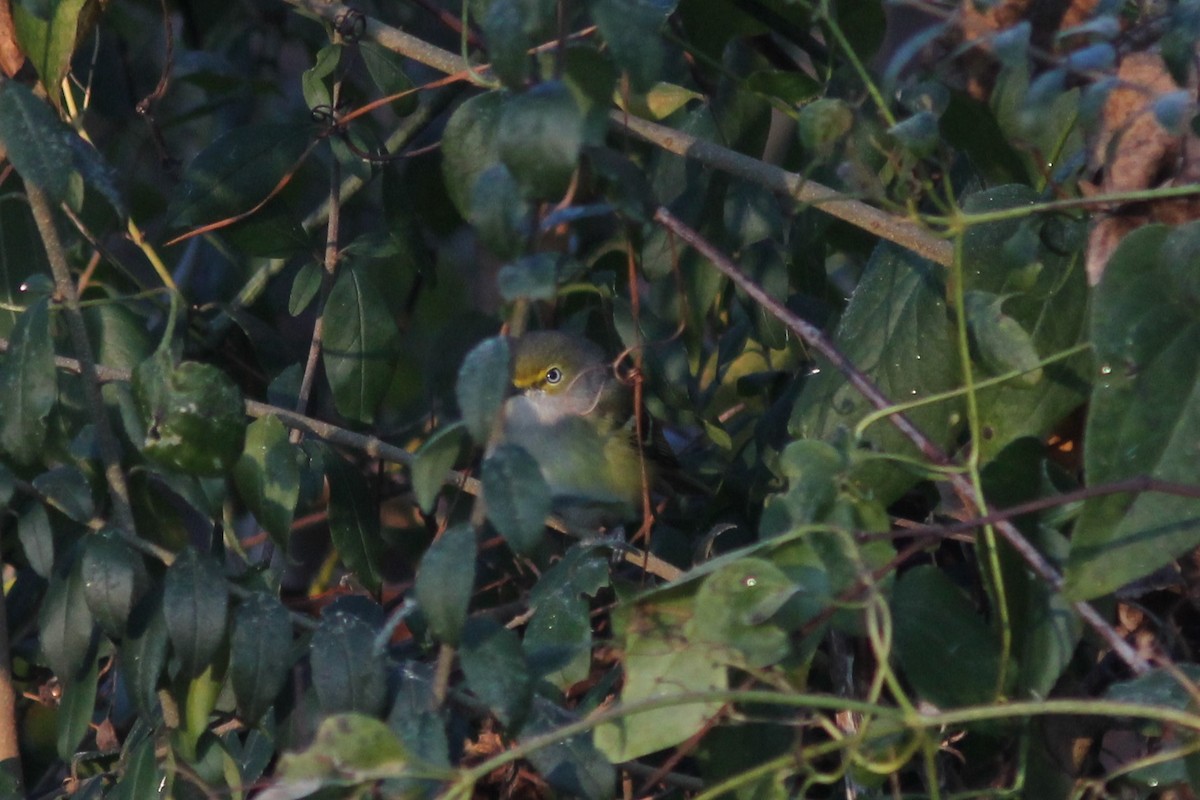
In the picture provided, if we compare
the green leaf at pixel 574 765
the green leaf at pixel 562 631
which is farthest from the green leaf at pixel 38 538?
the green leaf at pixel 574 765

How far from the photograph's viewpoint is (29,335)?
5.16 feet

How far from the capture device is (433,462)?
1213mm

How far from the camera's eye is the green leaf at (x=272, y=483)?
66.4 inches

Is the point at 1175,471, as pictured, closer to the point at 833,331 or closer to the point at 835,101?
the point at 835,101

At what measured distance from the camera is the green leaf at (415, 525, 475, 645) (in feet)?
3.72

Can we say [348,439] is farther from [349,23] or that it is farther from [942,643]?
[942,643]

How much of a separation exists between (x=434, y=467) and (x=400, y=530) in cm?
153

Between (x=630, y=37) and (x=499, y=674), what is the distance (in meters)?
0.56

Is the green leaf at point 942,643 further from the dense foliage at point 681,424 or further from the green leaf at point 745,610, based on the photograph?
the green leaf at point 745,610

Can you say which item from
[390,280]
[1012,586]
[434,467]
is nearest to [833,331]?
[1012,586]

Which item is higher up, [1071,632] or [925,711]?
[1071,632]

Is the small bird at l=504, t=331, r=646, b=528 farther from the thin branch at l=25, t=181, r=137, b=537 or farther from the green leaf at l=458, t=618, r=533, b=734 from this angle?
the green leaf at l=458, t=618, r=533, b=734

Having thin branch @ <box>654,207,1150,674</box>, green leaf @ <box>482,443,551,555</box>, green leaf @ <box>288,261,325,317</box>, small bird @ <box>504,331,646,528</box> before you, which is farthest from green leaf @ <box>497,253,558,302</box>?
small bird @ <box>504,331,646,528</box>

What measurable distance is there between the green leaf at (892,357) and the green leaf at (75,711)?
998 mm
